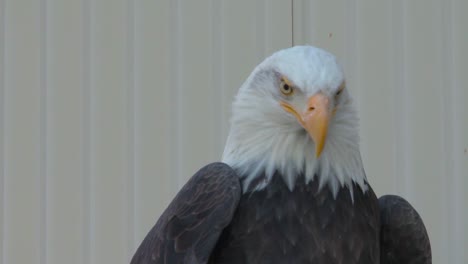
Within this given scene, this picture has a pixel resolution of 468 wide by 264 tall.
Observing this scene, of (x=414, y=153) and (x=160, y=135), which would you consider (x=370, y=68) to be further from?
(x=160, y=135)

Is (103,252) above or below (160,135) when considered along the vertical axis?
below

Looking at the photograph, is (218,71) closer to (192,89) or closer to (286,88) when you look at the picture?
(192,89)

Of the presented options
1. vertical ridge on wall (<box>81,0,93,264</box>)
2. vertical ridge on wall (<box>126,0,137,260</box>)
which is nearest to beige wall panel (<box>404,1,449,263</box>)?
vertical ridge on wall (<box>126,0,137,260</box>)

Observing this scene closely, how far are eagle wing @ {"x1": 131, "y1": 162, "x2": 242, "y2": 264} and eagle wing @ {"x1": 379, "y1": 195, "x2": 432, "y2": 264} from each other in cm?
61

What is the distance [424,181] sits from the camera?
516 cm

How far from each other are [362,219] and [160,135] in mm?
1927

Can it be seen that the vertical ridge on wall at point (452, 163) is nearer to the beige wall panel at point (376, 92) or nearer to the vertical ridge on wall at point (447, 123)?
the vertical ridge on wall at point (447, 123)

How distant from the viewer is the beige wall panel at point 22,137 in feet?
17.3

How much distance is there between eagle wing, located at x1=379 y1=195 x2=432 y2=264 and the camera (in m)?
3.71

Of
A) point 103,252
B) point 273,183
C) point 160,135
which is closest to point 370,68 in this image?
point 160,135

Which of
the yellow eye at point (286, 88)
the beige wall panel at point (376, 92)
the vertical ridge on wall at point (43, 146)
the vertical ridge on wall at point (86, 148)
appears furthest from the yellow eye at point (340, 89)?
the vertical ridge on wall at point (43, 146)

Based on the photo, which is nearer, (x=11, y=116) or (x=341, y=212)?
(x=341, y=212)

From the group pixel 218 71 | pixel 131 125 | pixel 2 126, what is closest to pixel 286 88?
pixel 218 71

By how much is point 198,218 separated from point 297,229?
0.31 meters
